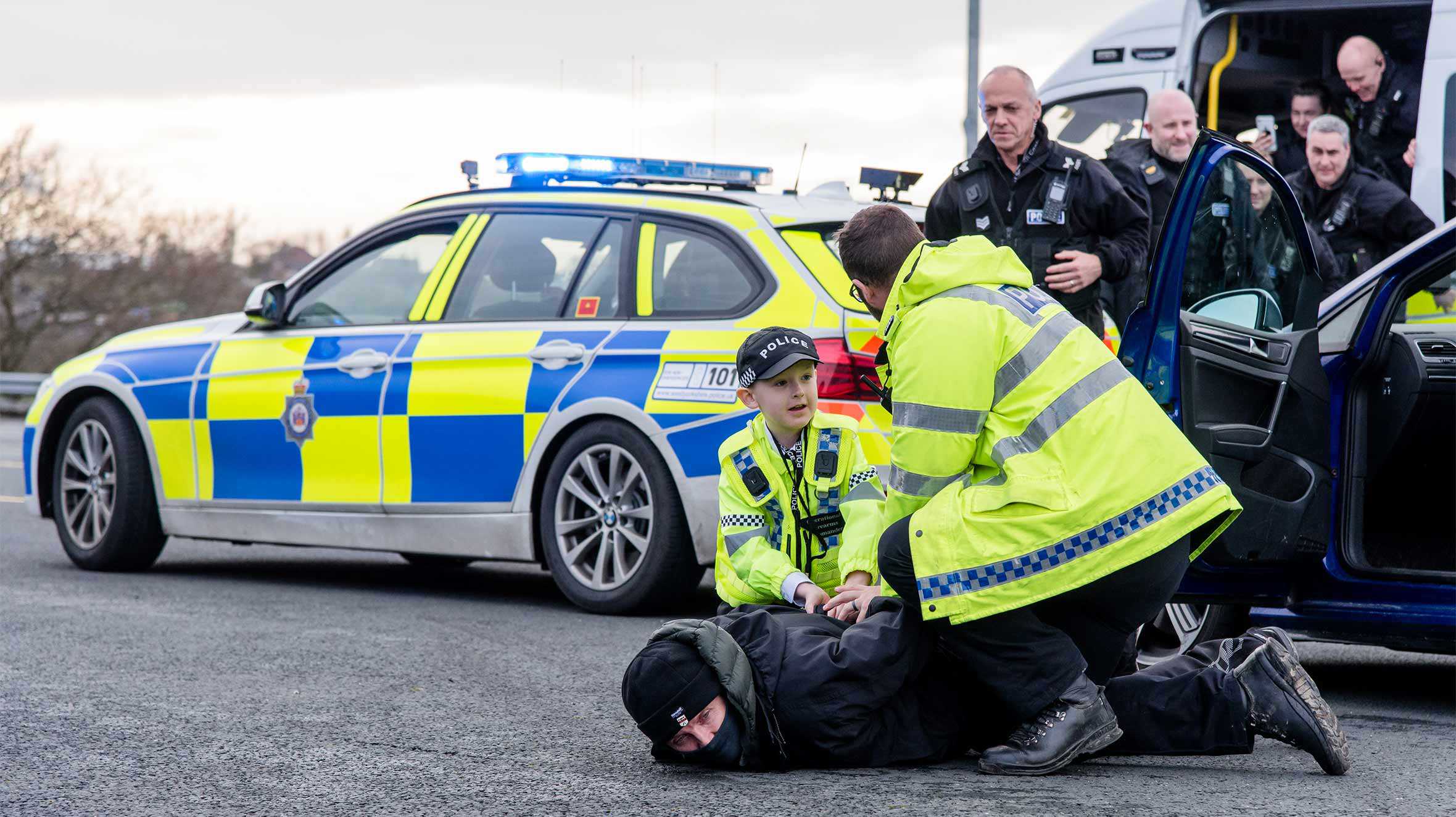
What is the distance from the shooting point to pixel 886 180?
7.39 m

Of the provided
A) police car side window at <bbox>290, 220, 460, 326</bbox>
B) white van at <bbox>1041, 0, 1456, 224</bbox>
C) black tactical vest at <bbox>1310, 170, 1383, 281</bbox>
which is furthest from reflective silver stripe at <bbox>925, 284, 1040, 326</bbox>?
white van at <bbox>1041, 0, 1456, 224</bbox>

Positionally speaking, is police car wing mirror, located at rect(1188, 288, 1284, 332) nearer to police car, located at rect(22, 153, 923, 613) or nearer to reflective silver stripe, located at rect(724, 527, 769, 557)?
police car, located at rect(22, 153, 923, 613)

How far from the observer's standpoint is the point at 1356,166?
762cm

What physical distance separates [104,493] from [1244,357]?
17.4 ft

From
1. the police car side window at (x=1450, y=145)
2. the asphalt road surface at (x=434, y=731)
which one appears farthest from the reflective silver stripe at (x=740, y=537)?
the police car side window at (x=1450, y=145)

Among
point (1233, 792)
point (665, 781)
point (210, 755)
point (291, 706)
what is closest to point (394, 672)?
point (291, 706)

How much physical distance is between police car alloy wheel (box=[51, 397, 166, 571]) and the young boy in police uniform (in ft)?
13.7

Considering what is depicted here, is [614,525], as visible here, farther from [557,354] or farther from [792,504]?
[792,504]

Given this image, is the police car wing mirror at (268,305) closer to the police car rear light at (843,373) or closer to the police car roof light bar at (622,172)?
the police car roof light bar at (622,172)

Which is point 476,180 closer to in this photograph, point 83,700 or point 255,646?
point 255,646

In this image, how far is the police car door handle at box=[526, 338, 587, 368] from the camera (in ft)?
22.1

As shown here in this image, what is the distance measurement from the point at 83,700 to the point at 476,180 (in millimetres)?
3661

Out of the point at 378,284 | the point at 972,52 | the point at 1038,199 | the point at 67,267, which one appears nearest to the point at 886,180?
the point at 1038,199

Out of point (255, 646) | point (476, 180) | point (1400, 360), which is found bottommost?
point (255, 646)
